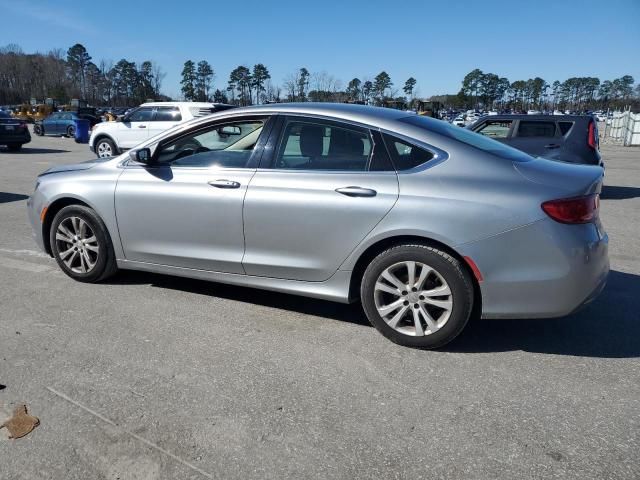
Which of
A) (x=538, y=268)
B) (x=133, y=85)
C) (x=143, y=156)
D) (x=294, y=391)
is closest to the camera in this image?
(x=294, y=391)

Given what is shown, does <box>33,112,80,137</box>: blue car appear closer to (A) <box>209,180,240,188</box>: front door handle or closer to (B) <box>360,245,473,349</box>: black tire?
(A) <box>209,180,240,188</box>: front door handle

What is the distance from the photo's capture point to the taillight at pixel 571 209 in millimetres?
3129

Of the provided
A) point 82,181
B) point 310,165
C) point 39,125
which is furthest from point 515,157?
point 39,125

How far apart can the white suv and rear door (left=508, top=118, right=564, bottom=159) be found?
8.75m

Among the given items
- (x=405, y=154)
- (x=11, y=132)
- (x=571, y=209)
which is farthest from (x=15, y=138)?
(x=571, y=209)

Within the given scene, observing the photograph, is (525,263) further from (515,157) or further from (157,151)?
(157,151)

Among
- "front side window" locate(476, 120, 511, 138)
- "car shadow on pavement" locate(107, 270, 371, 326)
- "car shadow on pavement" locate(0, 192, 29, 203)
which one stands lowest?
"car shadow on pavement" locate(0, 192, 29, 203)

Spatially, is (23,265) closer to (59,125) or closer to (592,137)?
(592,137)

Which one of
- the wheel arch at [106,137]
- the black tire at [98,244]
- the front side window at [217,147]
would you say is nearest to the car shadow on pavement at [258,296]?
the black tire at [98,244]

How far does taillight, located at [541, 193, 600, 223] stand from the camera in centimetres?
313

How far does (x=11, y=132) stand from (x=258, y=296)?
1818 cm

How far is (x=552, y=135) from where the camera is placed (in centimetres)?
954

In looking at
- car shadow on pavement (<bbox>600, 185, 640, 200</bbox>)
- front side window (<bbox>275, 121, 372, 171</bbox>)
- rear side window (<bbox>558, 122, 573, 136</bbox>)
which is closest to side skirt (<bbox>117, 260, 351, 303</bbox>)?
front side window (<bbox>275, 121, 372, 171</bbox>)

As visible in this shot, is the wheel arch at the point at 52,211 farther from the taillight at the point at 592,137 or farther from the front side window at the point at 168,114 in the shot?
the front side window at the point at 168,114
